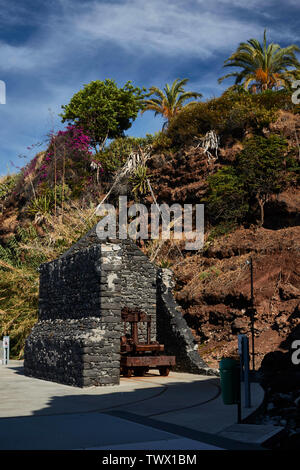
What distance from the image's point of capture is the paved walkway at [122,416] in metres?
6.11

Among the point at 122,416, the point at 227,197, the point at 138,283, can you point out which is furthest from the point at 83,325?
the point at 227,197

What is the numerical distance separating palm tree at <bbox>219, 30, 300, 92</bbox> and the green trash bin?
25.6 metres

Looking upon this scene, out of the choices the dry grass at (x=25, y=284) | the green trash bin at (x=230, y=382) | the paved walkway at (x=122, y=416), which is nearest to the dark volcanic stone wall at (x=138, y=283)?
the paved walkway at (x=122, y=416)

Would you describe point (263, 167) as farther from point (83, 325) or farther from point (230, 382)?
point (230, 382)

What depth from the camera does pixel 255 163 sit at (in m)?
23.3

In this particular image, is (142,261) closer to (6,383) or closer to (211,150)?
(6,383)

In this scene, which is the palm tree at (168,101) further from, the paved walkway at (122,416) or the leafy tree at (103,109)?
Answer: the paved walkway at (122,416)

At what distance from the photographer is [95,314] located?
1281 centimetres

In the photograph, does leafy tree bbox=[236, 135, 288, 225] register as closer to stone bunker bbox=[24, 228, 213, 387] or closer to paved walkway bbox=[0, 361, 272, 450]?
stone bunker bbox=[24, 228, 213, 387]

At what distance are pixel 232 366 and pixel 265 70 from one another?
2680 centimetres

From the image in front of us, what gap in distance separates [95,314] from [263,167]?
517 inches

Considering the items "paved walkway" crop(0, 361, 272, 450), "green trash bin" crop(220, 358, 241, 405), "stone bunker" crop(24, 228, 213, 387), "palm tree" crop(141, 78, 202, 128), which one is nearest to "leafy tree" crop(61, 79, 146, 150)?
"palm tree" crop(141, 78, 202, 128)
